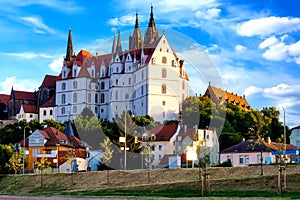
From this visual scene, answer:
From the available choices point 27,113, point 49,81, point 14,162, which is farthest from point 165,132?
point 49,81

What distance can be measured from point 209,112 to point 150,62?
24584 mm

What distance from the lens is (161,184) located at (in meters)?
45.5

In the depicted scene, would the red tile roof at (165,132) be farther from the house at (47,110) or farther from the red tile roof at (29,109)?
the red tile roof at (29,109)

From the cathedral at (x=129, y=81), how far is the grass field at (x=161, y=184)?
65718 millimetres

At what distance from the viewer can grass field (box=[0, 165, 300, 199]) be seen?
38.3m

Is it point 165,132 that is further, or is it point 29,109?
point 29,109

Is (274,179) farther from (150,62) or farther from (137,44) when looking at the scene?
(137,44)

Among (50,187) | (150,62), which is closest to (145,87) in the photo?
(150,62)

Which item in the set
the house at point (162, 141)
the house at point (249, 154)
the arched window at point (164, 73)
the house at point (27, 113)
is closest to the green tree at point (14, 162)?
the house at point (162, 141)

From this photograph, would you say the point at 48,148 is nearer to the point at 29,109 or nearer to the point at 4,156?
the point at 4,156

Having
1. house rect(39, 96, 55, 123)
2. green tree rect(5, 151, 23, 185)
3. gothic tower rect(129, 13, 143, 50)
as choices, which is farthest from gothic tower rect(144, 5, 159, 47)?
green tree rect(5, 151, 23, 185)

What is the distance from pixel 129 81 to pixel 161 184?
106206 millimetres

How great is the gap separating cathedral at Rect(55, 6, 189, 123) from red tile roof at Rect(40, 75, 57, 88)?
1089 cm

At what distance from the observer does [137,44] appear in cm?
16525
